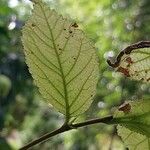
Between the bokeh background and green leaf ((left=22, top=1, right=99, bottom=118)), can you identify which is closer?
green leaf ((left=22, top=1, right=99, bottom=118))

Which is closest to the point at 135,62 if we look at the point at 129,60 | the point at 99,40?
the point at 129,60

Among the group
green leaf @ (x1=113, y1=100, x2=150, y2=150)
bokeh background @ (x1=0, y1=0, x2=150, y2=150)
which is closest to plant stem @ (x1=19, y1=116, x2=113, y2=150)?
green leaf @ (x1=113, y1=100, x2=150, y2=150)

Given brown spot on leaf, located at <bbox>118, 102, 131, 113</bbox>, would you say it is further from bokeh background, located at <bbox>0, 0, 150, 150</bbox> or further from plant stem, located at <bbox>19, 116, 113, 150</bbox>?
bokeh background, located at <bbox>0, 0, 150, 150</bbox>

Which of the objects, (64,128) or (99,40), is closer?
(64,128)

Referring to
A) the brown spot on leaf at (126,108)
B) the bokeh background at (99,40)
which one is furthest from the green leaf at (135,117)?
the bokeh background at (99,40)

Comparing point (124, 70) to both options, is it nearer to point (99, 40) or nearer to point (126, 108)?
point (126, 108)

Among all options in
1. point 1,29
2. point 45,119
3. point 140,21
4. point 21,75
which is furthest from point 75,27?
point 45,119
